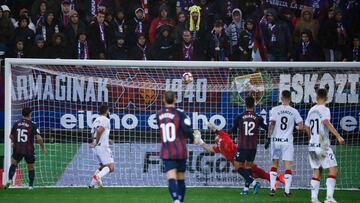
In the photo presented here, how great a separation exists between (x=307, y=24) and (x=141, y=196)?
759cm

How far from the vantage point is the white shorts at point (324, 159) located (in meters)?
16.0

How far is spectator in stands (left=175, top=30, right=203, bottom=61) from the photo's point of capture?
2216 centimetres

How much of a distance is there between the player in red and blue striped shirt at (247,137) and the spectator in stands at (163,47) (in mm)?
4533

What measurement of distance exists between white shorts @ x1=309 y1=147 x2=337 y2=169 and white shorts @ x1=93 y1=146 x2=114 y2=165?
4.68m

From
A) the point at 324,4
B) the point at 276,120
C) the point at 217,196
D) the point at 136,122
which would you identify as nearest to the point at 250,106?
the point at 276,120

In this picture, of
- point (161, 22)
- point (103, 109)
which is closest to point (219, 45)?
point (161, 22)

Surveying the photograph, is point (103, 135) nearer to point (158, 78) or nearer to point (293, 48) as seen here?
point (158, 78)

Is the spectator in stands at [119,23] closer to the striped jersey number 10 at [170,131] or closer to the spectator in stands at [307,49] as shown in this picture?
the spectator in stands at [307,49]

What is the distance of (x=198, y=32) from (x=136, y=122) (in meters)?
3.61

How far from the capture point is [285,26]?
22.6 metres

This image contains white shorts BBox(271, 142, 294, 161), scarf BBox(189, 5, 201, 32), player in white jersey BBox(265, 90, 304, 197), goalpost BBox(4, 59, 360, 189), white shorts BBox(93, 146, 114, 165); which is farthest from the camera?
scarf BBox(189, 5, 201, 32)

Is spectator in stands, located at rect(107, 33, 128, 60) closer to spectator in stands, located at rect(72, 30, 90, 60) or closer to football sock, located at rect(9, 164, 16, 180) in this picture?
spectator in stands, located at rect(72, 30, 90, 60)

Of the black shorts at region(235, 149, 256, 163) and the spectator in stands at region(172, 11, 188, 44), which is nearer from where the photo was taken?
the black shorts at region(235, 149, 256, 163)

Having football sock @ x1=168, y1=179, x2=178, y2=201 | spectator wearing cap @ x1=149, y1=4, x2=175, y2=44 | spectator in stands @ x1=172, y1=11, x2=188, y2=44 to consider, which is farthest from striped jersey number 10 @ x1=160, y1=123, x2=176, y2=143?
spectator wearing cap @ x1=149, y1=4, x2=175, y2=44
